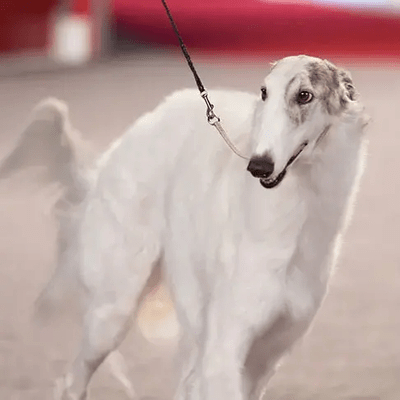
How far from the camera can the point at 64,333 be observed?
3305 millimetres

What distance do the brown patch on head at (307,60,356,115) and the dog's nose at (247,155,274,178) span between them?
175mm

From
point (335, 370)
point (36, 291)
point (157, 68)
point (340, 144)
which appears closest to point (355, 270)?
point (335, 370)

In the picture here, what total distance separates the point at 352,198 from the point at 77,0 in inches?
330

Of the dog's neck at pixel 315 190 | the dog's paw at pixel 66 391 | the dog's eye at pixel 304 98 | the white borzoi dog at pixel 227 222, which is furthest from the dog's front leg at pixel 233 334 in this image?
the dog's paw at pixel 66 391

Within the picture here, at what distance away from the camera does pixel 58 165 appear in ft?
8.51

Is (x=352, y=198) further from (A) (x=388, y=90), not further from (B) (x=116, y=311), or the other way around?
(A) (x=388, y=90)

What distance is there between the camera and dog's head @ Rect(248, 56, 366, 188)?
164cm

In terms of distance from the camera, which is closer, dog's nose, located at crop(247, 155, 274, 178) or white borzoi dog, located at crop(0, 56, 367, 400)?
dog's nose, located at crop(247, 155, 274, 178)

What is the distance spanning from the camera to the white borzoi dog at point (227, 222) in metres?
1.72

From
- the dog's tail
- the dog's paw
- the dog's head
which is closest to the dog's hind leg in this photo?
the dog's paw

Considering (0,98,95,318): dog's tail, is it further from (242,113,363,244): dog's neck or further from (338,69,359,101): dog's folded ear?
(338,69,359,101): dog's folded ear

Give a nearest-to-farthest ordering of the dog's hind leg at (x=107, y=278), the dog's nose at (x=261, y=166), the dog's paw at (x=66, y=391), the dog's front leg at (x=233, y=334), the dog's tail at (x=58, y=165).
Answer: the dog's nose at (x=261, y=166) → the dog's front leg at (x=233, y=334) → the dog's hind leg at (x=107, y=278) → the dog's paw at (x=66, y=391) → the dog's tail at (x=58, y=165)

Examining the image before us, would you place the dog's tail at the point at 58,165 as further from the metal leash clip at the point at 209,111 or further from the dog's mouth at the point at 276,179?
the dog's mouth at the point at 276,179

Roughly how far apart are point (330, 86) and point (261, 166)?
0.23m
